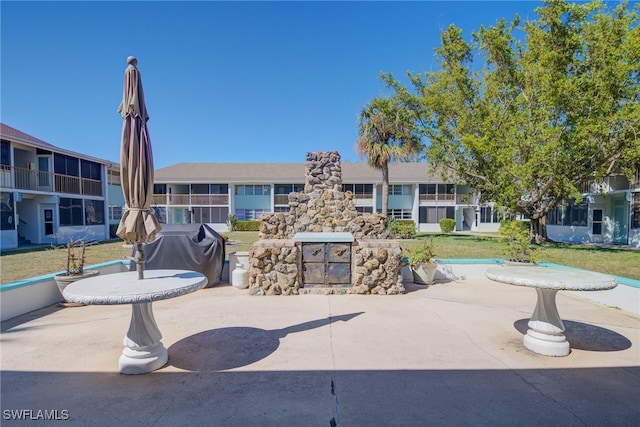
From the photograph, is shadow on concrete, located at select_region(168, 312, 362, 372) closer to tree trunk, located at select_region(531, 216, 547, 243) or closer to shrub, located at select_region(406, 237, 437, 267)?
shrub, located at select_region(406, 237, 437, 267)

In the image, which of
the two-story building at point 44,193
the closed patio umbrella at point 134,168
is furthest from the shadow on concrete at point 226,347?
the two-story building at point 44,193

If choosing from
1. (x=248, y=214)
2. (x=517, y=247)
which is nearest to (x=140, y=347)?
(x=517, y=247)

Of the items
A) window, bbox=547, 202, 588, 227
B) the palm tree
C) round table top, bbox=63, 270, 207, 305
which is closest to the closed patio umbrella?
round table top, bbox=63, 270, 207, 305

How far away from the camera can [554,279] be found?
12.0ft

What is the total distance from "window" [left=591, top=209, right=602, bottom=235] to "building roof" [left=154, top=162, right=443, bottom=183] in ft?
36.6

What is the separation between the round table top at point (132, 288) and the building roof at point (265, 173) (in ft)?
77.5

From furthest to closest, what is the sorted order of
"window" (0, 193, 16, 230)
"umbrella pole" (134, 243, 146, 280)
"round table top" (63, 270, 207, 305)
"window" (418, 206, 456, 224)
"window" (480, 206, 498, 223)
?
"window" (480, 206, 498, 223)
"window" (418, 206, 456, 224)
"window" (0, 193, 16, 230)
"umbrella pole" (134, 243, 146, 280)
"round table top" (63, 270, 207, 305)

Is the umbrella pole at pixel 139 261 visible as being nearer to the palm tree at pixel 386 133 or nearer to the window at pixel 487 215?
the palm tree at pixel 386 133

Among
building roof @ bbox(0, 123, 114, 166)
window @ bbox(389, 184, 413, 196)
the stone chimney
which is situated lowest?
the stone chimney

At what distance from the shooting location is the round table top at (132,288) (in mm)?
2963

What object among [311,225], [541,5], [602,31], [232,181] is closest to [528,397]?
[311,225]

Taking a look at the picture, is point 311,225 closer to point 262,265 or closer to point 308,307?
point 262,265

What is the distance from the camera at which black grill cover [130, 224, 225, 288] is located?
7523mm
